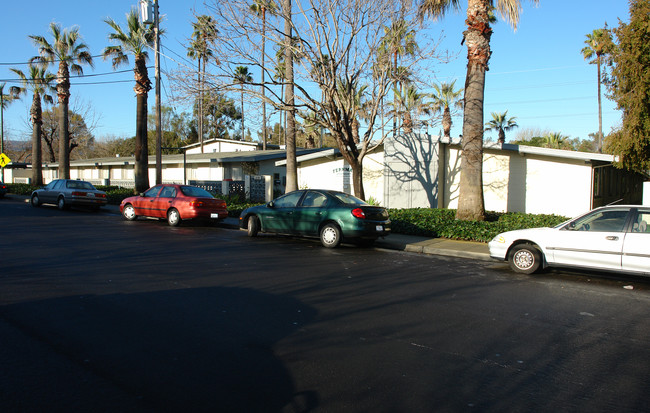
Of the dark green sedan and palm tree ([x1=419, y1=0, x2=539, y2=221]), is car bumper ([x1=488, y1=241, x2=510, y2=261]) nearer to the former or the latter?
the dark green sedan

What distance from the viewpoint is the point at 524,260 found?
30.9 feet

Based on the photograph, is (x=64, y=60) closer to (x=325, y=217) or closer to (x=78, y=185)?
(x=78, y=185)

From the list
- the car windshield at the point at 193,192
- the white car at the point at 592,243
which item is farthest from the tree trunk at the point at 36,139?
the white car at the point at 592,243

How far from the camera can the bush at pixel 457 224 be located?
13.2 m

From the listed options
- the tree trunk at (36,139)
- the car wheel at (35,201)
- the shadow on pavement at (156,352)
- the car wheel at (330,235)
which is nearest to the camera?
the shadow on pavement at (156,352)

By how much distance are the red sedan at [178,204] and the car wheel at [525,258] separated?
10.7 m

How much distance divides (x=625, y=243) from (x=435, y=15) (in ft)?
37.4

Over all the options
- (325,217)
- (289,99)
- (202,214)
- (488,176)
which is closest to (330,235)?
(325,217)

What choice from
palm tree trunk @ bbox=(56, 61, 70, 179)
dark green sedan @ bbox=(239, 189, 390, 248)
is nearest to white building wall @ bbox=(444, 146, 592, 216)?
dark green sedan @ bbox=(239, 189, 390, 248)

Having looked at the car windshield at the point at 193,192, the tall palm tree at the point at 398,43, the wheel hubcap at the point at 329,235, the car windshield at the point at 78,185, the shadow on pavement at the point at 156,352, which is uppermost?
the tall palm tree at the point at 398,43

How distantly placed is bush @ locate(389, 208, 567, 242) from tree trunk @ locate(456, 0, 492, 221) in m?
0.68

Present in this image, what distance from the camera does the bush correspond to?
520 inches

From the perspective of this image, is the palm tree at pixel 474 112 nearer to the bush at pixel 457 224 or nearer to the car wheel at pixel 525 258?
the bush at pixel 457 224

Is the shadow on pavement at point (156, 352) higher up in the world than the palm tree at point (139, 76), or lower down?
lower down
